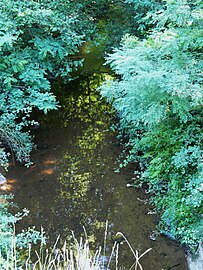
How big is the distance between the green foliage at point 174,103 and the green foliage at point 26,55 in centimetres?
174

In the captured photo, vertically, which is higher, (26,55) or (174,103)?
(26,55)

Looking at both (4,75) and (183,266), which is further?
(4,75)

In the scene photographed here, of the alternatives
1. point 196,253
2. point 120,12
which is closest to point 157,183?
point 196,253

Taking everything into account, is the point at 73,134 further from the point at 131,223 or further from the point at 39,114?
the point at 131,223

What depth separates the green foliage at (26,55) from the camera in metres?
5.21

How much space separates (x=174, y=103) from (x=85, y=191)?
6.80 ft

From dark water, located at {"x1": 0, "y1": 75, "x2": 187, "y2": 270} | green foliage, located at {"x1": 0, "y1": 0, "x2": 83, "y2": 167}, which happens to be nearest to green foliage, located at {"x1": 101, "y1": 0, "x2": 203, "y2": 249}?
dark water, located at {"x1": 0, "y1": 75, "x2": 187, "y2": 270}

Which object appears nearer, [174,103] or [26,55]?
[174,103]

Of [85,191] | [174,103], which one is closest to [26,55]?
[85,191]

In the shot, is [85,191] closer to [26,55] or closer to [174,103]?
[174,103]

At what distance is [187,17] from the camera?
3631 mm

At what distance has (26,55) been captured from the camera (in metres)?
5.62

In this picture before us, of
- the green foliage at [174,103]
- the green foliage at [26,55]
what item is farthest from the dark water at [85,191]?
the green foliage at [26,55]

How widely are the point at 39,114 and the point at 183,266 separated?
4413mm
